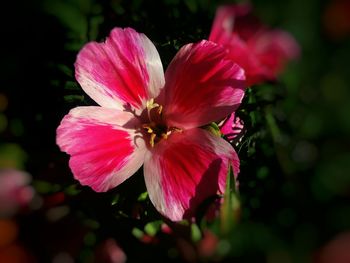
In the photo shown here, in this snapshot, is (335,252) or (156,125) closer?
(335,252)

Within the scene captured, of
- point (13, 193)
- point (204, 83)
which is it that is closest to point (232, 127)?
point (204, 83)

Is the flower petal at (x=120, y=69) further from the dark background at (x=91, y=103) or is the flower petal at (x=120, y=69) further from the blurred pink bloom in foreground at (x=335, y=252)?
the blurred pink bloom in foreground at (x=335, y=252)

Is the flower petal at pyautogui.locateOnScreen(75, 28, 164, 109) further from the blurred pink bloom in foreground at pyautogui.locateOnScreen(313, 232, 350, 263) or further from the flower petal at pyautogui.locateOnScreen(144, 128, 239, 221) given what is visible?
the blurred pink bloom in foreground at pyautogui.locateOnScreen(313, 232, 350, 263)

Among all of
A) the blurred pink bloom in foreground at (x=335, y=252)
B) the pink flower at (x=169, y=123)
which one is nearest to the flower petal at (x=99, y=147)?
the pink flower at (x=169, y=123)

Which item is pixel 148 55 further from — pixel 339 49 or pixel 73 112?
pixel 339 49

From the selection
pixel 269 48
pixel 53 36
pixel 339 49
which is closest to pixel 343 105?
pixel 339 49

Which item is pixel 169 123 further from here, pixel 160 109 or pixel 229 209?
pixel 229 209
